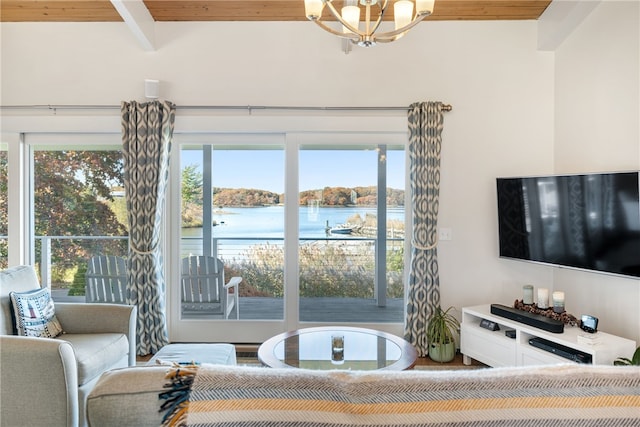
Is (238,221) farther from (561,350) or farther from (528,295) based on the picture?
(561,350)

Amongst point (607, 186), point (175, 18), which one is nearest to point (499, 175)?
point (607, 186)

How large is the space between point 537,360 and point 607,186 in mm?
1276

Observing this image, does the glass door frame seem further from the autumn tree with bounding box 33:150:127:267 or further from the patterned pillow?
the patterned pillow

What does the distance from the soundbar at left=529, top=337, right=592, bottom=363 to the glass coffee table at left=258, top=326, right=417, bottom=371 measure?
41.5 inches

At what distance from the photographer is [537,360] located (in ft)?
8.99

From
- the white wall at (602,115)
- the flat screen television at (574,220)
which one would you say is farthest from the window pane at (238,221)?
the white wall at (602,115)

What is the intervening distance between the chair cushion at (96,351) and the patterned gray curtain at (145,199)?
0.82 metres

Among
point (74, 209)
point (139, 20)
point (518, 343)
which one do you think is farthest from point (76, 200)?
point (518, 343)

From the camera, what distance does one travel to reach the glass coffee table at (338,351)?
7.14 feet

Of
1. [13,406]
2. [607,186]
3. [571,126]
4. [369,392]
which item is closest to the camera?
[369,392]

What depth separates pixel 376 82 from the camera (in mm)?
3584

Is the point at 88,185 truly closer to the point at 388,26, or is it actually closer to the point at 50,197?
the point at 50,197

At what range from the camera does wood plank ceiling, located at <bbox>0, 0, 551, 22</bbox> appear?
3381 mm

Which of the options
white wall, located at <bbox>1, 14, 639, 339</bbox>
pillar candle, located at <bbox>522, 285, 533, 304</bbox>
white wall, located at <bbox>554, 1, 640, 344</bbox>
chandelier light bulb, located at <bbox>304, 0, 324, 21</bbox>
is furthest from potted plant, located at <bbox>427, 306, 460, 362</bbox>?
chandelier light bulb, located at <bbox>304, 0, 324, 21</bbox>
